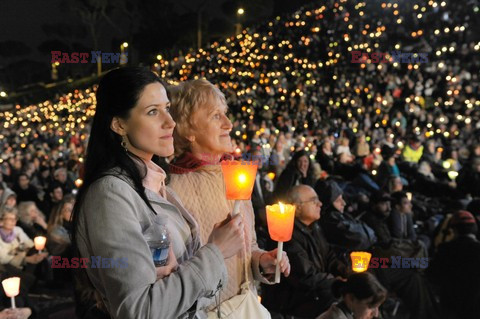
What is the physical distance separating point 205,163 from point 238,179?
433 millimetres

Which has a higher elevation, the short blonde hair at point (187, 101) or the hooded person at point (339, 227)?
the short blonde hair at point (187, 101)

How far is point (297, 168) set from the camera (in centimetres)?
655

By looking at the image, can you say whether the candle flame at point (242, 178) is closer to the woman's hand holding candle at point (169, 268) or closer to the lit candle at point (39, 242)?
the woman's hand holding candle at point (169, 268)

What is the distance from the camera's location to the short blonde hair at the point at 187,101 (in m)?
2.03

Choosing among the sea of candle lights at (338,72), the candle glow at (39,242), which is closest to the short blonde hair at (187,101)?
the candle glow at (39,242)

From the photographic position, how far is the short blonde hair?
2.03m

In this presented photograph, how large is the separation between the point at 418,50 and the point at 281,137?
31.9 ft

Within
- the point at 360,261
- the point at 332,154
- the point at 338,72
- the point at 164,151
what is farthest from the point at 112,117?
the point at 338,72

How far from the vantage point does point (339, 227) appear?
17.1ft

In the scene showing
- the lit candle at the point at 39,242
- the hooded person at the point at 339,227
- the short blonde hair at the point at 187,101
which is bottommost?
the lit candle at the point at 39,242

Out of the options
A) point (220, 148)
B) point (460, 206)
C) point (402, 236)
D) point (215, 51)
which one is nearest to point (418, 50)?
point (215, 51)

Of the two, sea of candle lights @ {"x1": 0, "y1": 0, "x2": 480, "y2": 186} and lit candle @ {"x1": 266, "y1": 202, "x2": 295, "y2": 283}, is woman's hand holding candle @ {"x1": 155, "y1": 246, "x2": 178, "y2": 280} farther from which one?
sea of candle lights @ {"x1": 0, "y1": 0, "x2": 480, "y2": 186}

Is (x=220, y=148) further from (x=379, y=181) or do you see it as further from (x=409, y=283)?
(x=379, y=181)

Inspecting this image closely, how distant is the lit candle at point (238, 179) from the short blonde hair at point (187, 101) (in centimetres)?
41
